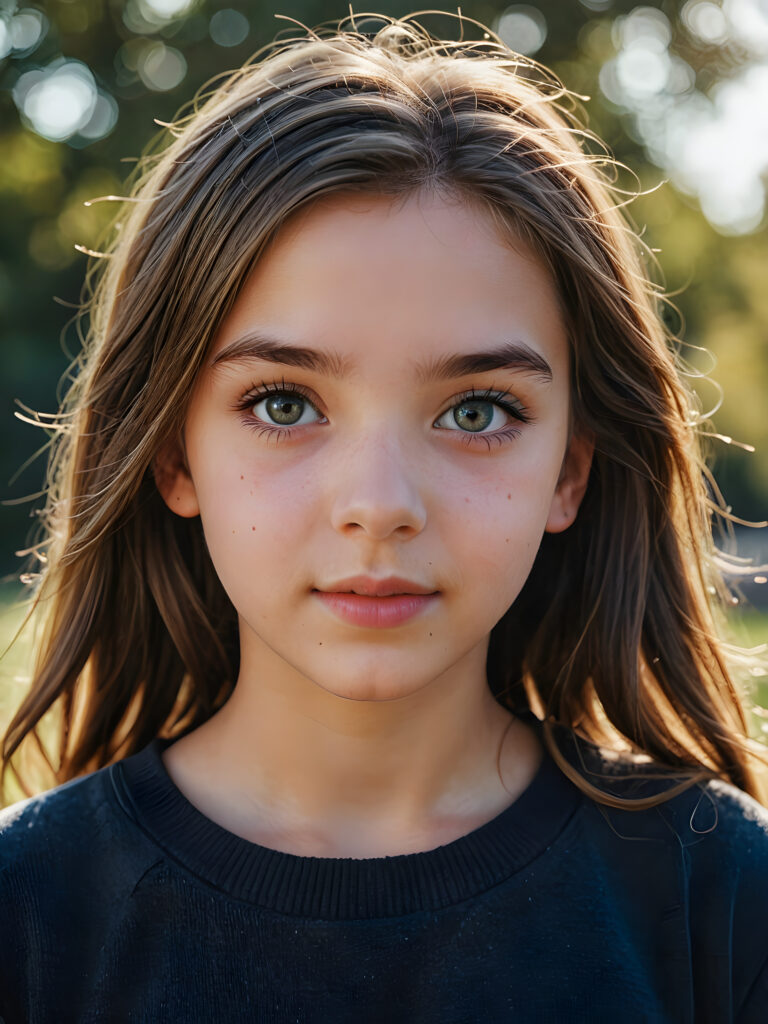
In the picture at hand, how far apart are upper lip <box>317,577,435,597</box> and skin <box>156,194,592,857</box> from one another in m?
0.01

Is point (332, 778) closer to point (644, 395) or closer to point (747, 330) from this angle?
point (644, 395)

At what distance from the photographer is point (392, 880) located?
1.81 meters

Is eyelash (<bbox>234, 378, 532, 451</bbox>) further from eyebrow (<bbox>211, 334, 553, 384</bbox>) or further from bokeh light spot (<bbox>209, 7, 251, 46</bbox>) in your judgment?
bokeh light spot (<bbox>209, 7, 251, 46</bbox>)

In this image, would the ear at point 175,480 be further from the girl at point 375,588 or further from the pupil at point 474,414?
the pupil at point 474,414

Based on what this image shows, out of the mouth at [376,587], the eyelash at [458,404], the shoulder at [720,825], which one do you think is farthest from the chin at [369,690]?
the shoulder at [720,825]

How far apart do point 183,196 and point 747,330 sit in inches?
692

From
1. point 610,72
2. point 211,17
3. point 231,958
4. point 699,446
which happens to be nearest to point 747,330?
point 610,72

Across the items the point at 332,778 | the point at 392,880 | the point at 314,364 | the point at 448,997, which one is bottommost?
the point at 448,997

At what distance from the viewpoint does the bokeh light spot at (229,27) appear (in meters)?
12.4

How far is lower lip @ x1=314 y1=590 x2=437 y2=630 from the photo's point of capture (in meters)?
1.69

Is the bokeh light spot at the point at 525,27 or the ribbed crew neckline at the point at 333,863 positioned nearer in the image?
the ribbed crew neckline at the point at 333,863

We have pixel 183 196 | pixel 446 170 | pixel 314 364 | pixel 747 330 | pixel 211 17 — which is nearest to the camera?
pixel 314 364

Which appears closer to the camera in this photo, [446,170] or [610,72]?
[446,170]

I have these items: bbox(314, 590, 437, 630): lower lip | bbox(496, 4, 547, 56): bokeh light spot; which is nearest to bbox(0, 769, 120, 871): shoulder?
bbox(314, 590, 437, 630): lower lip
